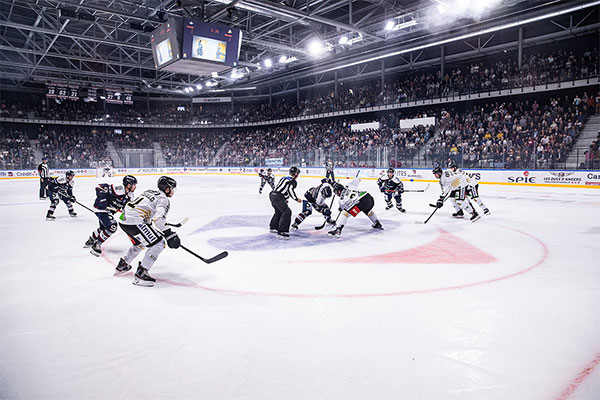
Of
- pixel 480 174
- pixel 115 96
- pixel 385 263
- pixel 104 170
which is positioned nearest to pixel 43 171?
pixel 385 263

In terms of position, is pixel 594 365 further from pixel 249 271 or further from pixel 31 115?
pixel 31 115

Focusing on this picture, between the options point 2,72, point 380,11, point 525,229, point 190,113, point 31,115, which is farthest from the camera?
point 190,113

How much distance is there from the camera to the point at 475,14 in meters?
15.3

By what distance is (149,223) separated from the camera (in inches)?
157

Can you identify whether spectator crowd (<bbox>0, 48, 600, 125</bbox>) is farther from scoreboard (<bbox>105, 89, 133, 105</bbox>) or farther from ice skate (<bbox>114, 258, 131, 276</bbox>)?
ice skate (<bbox>114, 258, 131, 276</bbox>)

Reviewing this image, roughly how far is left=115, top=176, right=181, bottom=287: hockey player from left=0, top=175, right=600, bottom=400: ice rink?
1.00 ft

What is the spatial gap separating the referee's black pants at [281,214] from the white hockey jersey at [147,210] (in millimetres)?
2752

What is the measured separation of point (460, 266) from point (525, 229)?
322 centimetres

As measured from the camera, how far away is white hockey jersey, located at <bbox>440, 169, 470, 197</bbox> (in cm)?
788

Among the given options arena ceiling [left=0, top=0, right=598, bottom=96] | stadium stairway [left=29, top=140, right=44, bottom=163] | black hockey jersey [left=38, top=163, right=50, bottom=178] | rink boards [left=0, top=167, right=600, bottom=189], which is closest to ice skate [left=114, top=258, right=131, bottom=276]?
rink boards [left=0, top=167, right=600, bottom=189]

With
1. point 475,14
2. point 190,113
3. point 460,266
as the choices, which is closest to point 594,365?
point 460,266

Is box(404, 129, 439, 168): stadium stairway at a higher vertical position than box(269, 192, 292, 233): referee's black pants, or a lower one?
higher

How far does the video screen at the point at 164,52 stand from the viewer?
13211 mm

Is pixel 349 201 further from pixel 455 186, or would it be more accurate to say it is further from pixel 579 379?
pixel 579 379
